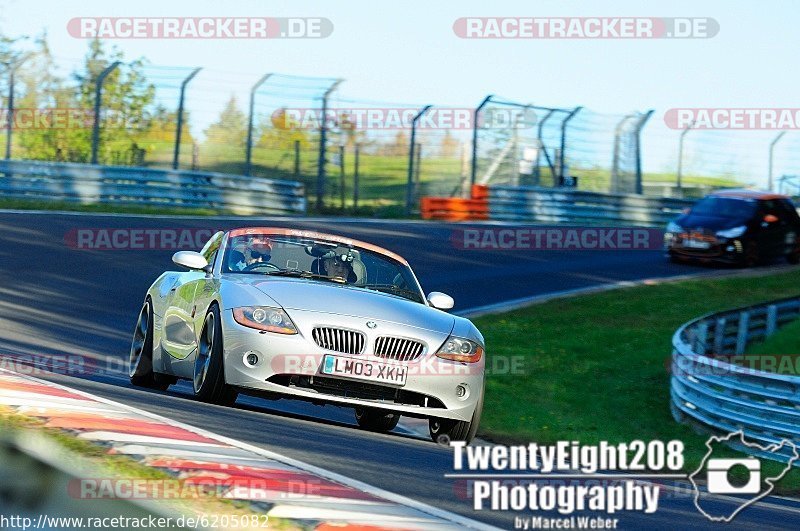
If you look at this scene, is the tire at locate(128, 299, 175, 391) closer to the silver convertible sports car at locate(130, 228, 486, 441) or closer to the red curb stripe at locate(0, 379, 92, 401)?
the silver convertible sports car at locate(130, 228, 486, 441)

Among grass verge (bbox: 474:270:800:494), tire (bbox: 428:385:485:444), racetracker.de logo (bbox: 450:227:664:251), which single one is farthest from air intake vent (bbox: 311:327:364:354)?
racetracker.de logo (bbox: 450:227:664:251)

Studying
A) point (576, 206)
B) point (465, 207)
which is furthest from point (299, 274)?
point (576, 206)

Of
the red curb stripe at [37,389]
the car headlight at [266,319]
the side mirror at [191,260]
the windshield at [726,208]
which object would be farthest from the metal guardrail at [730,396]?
the windshield at [726,208]

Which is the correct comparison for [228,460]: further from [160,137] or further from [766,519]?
[160,137]

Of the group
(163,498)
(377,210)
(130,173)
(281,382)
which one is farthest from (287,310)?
(377,210)

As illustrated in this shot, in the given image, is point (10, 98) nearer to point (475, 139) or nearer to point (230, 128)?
point (230, 128)

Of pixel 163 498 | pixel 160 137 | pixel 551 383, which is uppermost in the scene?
pixel 160 137

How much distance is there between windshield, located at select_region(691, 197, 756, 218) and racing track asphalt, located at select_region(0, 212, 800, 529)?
3.66ft

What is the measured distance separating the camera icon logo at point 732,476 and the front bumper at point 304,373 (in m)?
2.04

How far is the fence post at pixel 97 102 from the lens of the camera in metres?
25.9

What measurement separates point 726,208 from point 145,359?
54.0 ft

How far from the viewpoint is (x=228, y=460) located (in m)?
6.05

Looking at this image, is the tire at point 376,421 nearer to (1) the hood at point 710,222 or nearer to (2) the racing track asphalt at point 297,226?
(2) the racing track asphalt at point 297,226

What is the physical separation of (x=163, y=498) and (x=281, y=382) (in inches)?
156
